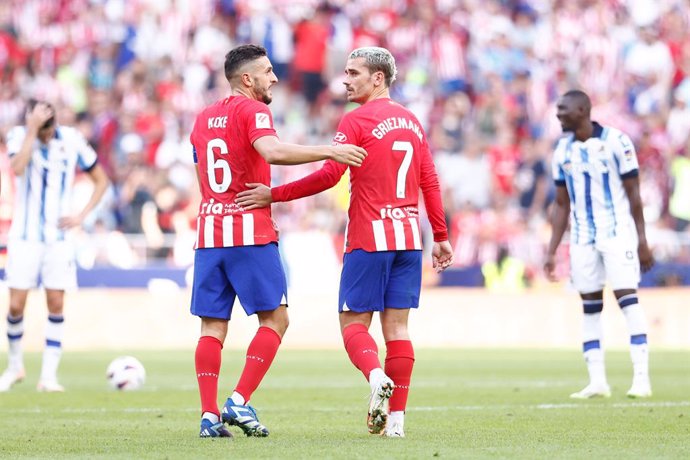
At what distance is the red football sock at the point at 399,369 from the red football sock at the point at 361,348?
0.57ft

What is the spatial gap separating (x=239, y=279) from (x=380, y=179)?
3.30ft

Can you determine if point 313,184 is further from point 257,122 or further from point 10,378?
point 10,378

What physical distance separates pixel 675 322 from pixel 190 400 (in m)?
10.0

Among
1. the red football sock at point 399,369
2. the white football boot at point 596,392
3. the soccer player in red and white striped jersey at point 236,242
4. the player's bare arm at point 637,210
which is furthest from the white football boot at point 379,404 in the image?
the player's bare arm at point 637,210

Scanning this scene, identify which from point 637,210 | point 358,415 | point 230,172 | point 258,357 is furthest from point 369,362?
point 637,210

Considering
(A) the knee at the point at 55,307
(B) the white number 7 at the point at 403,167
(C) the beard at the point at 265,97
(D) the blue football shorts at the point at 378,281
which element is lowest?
(D) the blue football shorts at the point at 378,281

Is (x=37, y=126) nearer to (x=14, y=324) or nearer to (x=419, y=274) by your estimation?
(x=14, y=324)

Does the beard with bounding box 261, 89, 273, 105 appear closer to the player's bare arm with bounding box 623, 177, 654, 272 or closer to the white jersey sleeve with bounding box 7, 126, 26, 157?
the player's bare arm with bounding box 623, 177, 654, 272

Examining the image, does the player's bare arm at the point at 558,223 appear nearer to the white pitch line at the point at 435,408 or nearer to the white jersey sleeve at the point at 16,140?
the white pitch line at the point at 435,408

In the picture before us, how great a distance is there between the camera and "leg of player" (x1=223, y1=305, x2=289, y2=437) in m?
7.99

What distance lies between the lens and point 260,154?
8.08 m

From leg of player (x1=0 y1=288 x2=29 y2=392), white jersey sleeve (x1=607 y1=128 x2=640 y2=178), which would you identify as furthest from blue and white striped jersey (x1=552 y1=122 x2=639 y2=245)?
leg of player (x1=0 y1=288 x2=29 y2=392)

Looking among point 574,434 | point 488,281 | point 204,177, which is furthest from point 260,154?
point 488,281

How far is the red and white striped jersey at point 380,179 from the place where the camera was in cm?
815
